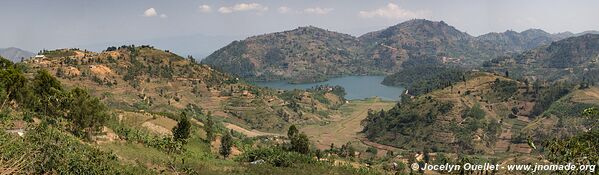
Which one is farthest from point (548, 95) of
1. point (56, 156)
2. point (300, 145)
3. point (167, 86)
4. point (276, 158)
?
point (56, 156)

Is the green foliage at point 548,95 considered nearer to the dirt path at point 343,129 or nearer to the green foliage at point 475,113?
the green foliage at point 475,113

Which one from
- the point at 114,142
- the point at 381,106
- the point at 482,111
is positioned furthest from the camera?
the point at 381,106

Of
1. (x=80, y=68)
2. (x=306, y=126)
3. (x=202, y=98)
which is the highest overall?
(x=80, y=68)

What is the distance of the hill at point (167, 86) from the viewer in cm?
10400

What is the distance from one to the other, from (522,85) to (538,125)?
1127 inches

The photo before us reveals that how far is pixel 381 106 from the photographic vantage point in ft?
556

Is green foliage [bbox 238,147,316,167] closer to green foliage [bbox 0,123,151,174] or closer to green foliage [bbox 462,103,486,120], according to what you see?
green foliage [bbox 0,123,151,174]

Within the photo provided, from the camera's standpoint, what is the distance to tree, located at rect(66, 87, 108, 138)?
3528 cm

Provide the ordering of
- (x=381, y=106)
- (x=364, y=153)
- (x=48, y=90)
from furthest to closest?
(x=381, y=106) < (x=364, y=153) < (x=48, y=90)

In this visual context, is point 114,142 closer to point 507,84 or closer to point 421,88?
point 507,84

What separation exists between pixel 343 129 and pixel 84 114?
97.7 metres

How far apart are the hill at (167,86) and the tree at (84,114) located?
55.3 meters

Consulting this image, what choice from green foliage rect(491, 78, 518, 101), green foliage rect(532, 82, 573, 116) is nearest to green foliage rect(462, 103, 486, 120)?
green foliage rect(491, 78, 518, 101)

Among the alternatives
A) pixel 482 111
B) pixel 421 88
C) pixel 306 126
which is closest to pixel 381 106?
pixel 421 88
